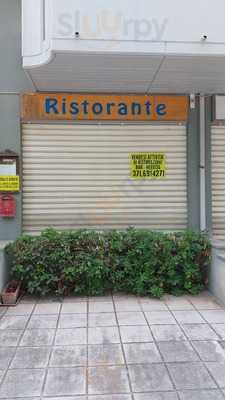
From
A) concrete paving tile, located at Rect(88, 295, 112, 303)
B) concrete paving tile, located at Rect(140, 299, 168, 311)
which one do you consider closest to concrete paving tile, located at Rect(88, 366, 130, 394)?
concrete paving tile, located at Rect(140, 299, 168, 311)

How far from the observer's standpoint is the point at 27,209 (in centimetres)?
650

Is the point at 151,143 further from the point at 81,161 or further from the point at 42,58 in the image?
the point at 42,58

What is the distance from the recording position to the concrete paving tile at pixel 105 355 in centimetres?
379

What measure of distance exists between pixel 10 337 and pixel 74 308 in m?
1.16

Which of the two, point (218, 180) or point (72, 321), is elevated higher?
point (218, 180)

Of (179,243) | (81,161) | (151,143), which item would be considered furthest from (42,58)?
(179,243)

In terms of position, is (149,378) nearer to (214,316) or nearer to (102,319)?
(102,319)

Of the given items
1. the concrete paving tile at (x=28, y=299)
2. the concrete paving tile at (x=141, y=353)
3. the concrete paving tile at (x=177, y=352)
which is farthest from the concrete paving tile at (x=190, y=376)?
the concrete paving tile at (x=28, y=299)

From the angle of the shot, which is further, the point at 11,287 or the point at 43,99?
the point at 43,99

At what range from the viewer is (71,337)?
4.39 m

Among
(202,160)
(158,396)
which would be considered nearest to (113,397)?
(158,396)

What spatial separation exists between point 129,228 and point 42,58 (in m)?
2.79

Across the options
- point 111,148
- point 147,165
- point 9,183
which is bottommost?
point 9,183

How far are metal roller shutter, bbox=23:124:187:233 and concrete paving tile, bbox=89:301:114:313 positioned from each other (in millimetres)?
1420
